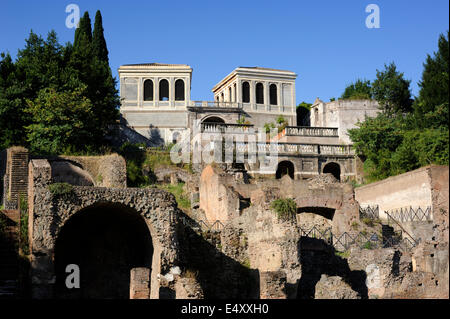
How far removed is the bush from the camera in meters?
22.4

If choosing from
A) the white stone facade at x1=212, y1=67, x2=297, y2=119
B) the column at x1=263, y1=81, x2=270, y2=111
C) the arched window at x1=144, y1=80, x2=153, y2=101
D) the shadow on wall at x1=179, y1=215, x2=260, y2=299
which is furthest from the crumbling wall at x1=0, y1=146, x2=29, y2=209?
the column at x1=263, y1=81, x2=270, y2=111

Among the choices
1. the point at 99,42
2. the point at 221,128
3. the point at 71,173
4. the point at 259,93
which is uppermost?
the point at 99,42

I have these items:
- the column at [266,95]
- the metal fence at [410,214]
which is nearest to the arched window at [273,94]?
the column at [266,95]

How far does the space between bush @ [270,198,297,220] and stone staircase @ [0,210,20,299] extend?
26.7 feet

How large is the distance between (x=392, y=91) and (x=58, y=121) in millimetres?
22025

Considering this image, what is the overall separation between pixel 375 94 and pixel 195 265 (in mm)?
27373

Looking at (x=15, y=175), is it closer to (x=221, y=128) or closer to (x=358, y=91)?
(x=221, y=128)

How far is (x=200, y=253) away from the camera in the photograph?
23.6 m

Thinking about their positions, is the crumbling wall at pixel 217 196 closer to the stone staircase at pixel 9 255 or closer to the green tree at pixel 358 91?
the stone staircase at pixel 9 255

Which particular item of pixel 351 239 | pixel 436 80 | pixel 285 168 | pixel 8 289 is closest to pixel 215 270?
pixel 351 239

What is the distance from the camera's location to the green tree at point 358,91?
47938 millimetres

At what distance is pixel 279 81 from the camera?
5709cm
